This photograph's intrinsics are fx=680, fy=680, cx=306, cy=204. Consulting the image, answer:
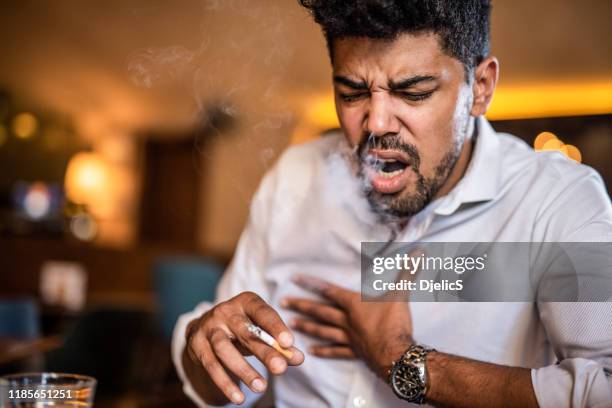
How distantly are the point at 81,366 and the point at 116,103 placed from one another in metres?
6.00

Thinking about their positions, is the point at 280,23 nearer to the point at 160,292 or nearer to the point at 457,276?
the point at 457,276

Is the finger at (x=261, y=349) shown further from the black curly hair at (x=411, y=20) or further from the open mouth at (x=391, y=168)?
the black curly hair at (x=411, y=20)

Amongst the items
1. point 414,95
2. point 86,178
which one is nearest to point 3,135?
point 86,178

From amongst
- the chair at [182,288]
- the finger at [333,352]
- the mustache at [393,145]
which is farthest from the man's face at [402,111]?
the chair at [182,288]

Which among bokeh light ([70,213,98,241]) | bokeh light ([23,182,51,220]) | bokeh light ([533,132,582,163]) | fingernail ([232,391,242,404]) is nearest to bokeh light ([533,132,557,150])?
bokeh light ([533,132,582,163])

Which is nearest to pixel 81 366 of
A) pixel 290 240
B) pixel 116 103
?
pixel 290 240

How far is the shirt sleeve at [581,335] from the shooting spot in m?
0.93

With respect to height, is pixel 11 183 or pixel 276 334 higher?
pixel 11 183

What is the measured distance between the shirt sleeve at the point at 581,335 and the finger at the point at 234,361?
0.40 meters

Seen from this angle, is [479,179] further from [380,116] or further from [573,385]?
[573,385]

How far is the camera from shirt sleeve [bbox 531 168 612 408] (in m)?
0.93

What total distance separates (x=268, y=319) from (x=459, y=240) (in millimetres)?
427

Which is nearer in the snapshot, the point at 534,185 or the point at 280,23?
the point at 534,185

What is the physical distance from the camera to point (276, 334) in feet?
3.14
